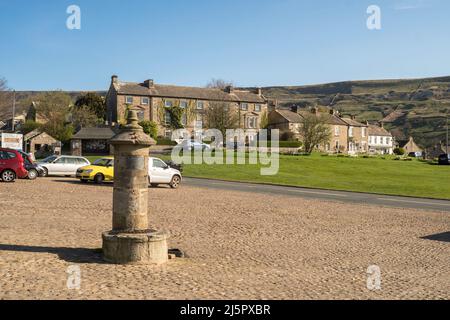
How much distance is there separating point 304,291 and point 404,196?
21.8 meters

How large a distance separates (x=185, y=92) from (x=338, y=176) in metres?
42.0

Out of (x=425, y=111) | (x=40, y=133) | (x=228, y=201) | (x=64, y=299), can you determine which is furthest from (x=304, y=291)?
(x=425, y=111)

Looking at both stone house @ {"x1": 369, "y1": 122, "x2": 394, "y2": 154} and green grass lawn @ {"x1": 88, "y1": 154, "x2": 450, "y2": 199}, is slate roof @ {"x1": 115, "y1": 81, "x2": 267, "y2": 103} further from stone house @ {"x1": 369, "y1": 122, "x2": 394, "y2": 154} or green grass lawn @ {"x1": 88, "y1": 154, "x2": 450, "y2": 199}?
stone house @ {"x1": 369, "y1": 122, "x2": 394, "y2": 154}

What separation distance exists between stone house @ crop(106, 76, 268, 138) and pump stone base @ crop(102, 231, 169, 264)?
61888mm

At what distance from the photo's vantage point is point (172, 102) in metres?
76.1

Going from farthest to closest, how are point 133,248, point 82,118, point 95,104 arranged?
point 95,104, point 82,118, point 133,248

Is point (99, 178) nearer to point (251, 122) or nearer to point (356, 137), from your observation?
point (251, 122)

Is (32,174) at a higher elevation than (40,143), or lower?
lower

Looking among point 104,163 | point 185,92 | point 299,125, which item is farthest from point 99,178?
point 299,125

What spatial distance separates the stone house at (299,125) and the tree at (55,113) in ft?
118

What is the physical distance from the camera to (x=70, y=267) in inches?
327

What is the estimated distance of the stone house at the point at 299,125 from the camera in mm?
81062

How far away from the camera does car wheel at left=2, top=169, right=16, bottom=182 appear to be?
79.1 feet
